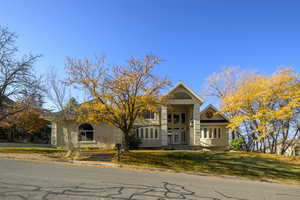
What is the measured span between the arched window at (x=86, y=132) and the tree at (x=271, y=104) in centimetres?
1693

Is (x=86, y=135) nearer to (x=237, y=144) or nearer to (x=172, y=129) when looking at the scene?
(x=172, y=129)

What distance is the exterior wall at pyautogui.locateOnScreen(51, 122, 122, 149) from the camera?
20.9 metres

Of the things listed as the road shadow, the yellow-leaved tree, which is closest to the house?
the yellow-leaved tree

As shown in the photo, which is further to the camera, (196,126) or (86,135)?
(196,126)

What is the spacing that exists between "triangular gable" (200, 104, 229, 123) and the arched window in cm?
1580

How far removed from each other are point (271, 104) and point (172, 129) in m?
13.3

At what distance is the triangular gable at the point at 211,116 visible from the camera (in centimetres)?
2542

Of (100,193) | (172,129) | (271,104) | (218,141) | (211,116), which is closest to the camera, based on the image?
(100,193)

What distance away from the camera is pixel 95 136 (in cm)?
2152

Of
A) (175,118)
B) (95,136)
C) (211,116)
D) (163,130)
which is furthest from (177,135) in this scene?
(95,136)

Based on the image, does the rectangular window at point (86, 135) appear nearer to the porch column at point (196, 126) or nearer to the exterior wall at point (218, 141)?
the porch column at point (196, 126)

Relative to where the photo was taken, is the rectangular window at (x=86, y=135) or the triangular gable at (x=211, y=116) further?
the triangular gable at (x=211, y=116)

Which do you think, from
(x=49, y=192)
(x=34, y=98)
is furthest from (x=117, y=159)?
(x=34, y=98)

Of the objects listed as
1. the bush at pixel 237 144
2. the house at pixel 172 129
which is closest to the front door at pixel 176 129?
the house at pixel 172 129
